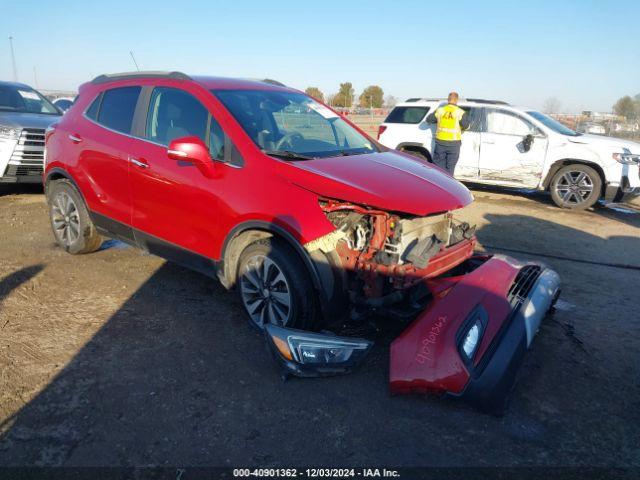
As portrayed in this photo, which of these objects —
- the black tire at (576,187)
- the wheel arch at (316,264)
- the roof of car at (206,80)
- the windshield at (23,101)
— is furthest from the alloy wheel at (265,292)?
the windshield at (23,101)

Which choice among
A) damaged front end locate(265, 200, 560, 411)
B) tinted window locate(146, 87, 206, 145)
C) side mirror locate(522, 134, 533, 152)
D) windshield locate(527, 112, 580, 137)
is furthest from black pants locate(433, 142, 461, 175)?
tinted window locate(146, 87, 206, 145)

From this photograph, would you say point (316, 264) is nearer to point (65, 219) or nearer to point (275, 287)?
point (275, 287)

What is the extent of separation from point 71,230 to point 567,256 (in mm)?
5711

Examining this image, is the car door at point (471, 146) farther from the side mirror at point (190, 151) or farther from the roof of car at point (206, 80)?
the side mirror at point (190, 151)

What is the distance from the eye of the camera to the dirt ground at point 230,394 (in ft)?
8.20

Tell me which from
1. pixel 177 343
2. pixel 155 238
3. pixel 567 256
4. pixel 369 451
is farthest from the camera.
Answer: pixel 567 256

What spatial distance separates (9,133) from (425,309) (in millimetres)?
7639

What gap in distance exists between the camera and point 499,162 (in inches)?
364

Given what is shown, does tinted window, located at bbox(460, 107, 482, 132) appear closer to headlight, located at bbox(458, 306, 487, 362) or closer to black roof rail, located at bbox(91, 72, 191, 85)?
black roof rail, located at bbox(91, 72, 191, 85)

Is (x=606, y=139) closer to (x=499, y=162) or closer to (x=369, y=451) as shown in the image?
(x=499, y=162)

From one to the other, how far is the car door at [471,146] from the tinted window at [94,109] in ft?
22.3

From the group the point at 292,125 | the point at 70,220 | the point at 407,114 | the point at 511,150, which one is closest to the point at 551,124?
the point at 511,150

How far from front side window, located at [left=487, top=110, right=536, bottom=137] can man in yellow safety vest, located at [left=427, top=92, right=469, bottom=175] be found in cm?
59

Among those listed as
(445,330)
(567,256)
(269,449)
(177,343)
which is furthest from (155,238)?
(567,256)
